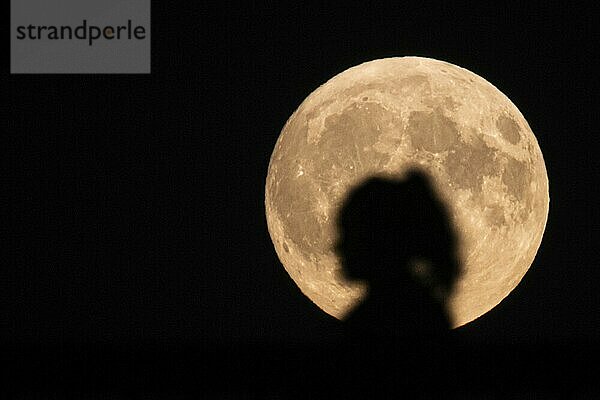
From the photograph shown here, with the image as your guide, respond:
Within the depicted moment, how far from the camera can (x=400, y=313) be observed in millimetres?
3035

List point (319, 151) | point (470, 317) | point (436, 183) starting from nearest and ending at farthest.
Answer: point (436, 183) → point (319, 151) → point (470, 317)

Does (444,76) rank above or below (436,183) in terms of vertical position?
above

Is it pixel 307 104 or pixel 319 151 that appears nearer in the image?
pixel 319 151

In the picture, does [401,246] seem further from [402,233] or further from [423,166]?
[423,166]

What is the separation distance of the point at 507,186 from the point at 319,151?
92cm

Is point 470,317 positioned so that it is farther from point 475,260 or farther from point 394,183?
point 394,183

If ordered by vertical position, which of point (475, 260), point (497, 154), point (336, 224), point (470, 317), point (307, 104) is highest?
point (307, 104)

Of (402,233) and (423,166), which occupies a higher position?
(423,166)

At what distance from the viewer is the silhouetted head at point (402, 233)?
2.89 m

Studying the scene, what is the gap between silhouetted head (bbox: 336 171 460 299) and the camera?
2887 millimetres

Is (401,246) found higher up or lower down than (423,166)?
lower down

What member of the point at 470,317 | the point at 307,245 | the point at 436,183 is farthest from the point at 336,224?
the point at 470,317

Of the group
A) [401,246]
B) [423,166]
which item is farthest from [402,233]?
[423,166]

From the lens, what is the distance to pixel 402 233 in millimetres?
2902
